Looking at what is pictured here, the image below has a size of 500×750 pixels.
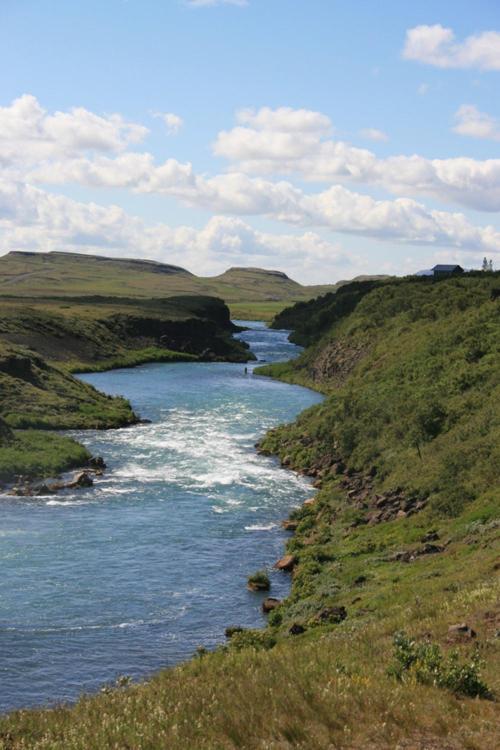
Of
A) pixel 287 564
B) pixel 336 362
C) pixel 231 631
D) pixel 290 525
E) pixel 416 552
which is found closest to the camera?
pixel 231 631

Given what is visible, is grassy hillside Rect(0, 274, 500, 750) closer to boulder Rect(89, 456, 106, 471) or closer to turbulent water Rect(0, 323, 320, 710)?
turbulent water Rect(0, 323, 320, 710)

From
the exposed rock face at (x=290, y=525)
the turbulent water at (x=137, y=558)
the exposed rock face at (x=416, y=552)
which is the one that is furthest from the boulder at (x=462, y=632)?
the exposed rock face at (x=290, y=525)

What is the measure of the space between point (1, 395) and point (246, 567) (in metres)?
43.5

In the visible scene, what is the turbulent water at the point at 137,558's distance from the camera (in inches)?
1201

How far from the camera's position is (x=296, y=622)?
30.6 m

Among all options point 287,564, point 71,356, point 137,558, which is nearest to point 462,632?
point 287,564

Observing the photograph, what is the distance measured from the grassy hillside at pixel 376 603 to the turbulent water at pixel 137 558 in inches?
93.3

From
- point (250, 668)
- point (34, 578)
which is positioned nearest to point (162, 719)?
point (250, 668)

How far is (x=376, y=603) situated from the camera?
2942 centimetres

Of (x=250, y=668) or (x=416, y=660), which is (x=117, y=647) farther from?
(x=416, y=660)

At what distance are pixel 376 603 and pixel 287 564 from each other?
11687mm

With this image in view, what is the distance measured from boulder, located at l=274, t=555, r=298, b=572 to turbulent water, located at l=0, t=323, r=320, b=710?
3.37 feet

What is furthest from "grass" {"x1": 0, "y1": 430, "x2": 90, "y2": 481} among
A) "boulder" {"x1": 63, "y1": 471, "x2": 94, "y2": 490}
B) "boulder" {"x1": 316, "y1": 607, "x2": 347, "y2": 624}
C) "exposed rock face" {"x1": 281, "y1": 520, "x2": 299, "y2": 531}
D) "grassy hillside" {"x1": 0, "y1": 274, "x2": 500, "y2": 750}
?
"boulder" {"x1": 316, "y1": 607, "x2": 347, "y2": 624}

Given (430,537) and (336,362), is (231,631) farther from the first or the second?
(336,362)
